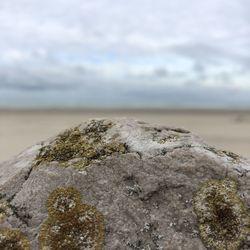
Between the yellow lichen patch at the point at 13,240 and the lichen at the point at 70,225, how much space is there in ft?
0.46

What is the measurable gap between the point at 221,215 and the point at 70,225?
1340 mm

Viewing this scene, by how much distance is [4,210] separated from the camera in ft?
16.1

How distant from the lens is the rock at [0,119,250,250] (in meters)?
4.67

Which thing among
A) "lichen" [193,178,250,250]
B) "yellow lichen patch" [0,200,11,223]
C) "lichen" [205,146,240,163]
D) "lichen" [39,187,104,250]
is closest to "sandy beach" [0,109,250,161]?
"lichen" [205,146,240,163]

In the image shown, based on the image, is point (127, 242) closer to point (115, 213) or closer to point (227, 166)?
point (115, 213)

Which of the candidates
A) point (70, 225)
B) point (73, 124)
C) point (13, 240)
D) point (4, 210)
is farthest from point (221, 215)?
point (73, 124)

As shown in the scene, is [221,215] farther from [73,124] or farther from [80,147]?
[73,124]

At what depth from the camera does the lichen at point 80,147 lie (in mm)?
5172

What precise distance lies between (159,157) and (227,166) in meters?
0.64

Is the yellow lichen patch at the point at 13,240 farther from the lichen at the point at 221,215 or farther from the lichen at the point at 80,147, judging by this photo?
the lichen at the point at 221,215

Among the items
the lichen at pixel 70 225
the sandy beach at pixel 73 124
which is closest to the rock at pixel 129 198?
the lichen at pixel 70 225

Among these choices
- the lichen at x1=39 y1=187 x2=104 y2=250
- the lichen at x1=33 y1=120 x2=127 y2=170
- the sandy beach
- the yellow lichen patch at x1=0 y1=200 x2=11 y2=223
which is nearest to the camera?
the lichen at x1=39 y1=187 x2=104 y2=250

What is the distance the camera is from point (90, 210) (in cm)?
479

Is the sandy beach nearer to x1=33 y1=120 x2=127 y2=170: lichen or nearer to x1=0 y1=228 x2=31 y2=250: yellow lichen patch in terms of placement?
x1=33 y1=120 x2=127 y2=170: lichen
